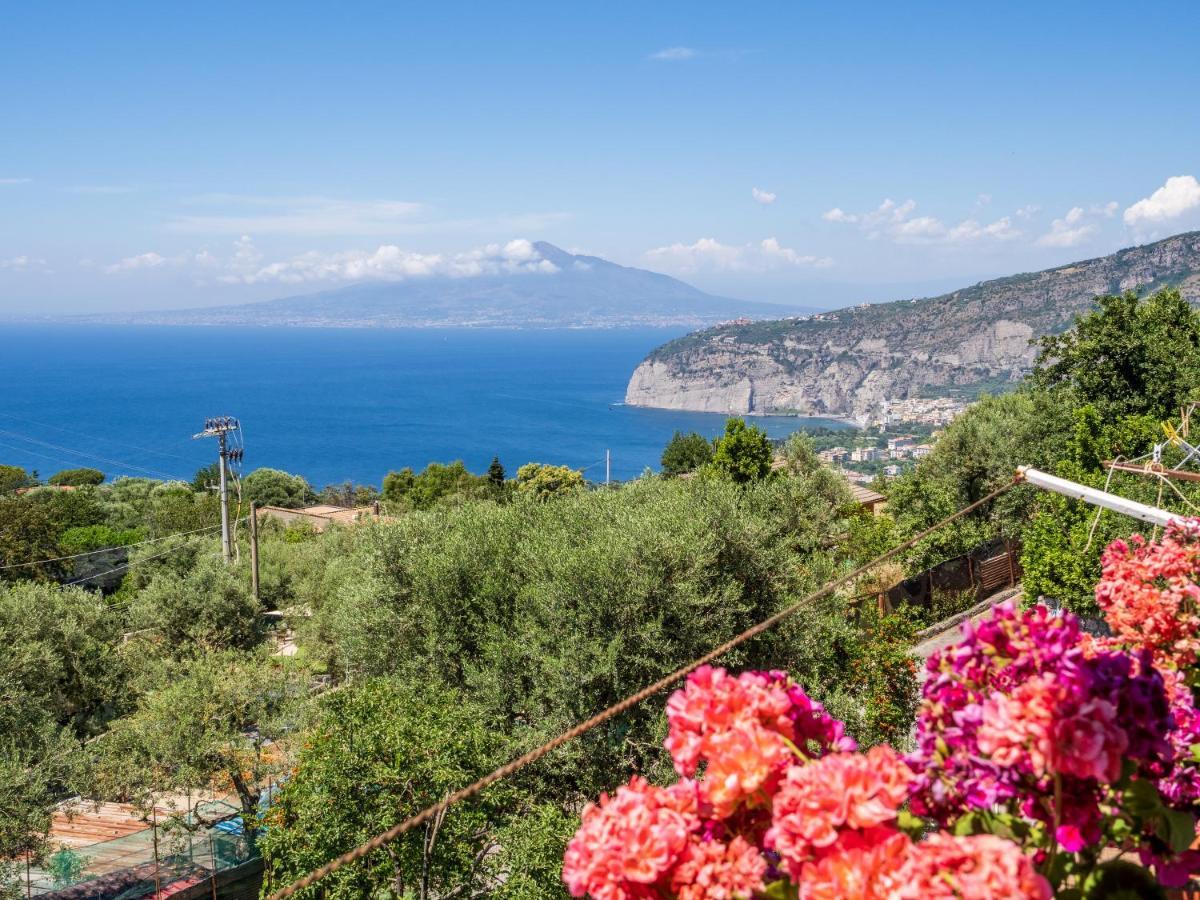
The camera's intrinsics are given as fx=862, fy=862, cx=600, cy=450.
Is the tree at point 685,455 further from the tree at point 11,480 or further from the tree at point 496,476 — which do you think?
the tree at point 11,480

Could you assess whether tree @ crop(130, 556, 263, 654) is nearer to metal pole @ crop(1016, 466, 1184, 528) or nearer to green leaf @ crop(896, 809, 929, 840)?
metal pole @ crop(1016, 466, 1184, 528)

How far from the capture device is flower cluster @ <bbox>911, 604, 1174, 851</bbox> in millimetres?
1732

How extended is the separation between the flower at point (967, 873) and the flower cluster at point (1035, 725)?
0.87ft

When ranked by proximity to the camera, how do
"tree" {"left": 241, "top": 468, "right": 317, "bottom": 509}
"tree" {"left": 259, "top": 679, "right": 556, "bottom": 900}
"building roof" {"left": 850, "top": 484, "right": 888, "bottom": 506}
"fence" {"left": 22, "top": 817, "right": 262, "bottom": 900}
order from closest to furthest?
"tree" {"left": 259, "top": 679, "right": 556, "bottom": 900}, "fence" {"left": 22, "top": 817, "right": 262, "bottom": 900}, "building roof" {"left": 850, "top": 484, "right": 888, "bottom": 506}, "tree" {"left": 241, "top": 468, "right": 317, "bottom": 509}

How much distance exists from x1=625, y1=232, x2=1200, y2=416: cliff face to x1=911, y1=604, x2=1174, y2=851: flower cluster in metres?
A: 118

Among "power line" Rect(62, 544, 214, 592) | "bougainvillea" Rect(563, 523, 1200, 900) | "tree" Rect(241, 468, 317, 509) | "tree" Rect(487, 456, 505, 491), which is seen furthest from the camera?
"tree" Rect(241, 468, 317, 509)

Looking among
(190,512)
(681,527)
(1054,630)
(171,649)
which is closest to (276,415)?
(190,512)

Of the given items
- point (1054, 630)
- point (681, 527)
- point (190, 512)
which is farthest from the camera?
point (190, 512)

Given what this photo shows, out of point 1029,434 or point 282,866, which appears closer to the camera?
point 282,866

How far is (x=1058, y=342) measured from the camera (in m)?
27.0

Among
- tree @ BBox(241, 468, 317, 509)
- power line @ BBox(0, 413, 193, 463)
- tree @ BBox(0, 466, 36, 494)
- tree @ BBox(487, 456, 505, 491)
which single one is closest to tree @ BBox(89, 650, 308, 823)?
tree @ BBox(487, 456, 505, 491)

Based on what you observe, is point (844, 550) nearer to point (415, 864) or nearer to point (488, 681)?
point (488, 681)

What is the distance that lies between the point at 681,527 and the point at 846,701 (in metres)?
3.38

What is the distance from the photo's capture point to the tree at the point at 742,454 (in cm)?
3159
